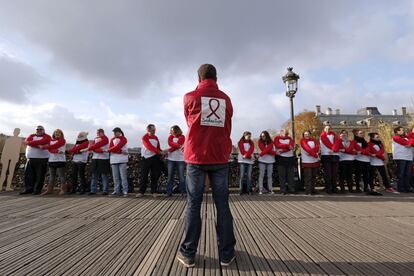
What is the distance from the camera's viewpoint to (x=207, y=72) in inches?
131

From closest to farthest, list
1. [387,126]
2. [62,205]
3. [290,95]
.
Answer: [62,205], [290,95], [387,126]

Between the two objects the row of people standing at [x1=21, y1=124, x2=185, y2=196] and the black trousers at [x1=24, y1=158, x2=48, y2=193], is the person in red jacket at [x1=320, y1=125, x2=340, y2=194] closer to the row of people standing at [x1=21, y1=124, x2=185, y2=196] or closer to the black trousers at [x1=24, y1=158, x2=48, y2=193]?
the row of people standing at [x1=21, y1=124, x2=185, y2=196]

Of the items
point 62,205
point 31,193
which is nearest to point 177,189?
point 62,205

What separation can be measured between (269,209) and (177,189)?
382 centimetres

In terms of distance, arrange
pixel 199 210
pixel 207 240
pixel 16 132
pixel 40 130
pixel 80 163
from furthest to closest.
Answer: pixel 16 132 → pixel 40 130 → pixel 80 163 → pixel 207 240 → pixel 199 210

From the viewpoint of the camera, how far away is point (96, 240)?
149 inches

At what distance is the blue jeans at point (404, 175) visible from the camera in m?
9.23

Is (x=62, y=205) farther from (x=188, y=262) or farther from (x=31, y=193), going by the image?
(x=188, y=262)

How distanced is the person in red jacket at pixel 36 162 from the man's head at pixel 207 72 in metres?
7.65

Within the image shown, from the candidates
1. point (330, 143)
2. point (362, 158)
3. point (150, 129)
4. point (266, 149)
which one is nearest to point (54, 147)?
point (150, 129)

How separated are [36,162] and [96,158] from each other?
6.34 ft

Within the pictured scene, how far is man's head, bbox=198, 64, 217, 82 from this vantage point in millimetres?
3322

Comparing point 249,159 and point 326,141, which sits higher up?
point 326,141

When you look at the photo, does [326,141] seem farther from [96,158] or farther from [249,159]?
[96,158]
